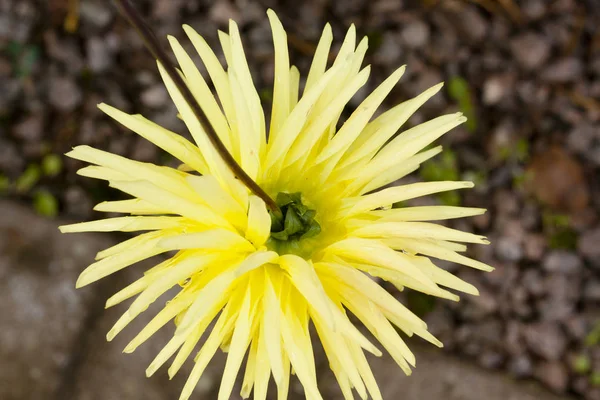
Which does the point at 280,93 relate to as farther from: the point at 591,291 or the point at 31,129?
the point at 591,291

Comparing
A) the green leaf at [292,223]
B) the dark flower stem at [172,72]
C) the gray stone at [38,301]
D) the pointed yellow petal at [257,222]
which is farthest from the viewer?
the gray stone at [38,301]

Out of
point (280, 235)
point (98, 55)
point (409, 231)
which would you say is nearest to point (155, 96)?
point (98, 55)

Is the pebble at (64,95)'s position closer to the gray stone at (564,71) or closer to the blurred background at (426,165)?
the blurred background at (426,165)

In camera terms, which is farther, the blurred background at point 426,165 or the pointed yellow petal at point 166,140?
the blurred background at point 426,165

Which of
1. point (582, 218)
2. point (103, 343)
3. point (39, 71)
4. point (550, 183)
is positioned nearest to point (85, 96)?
point (39, 71)

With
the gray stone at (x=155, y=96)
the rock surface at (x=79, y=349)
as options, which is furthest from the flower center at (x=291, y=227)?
the gray stone at (x=155, y=96)

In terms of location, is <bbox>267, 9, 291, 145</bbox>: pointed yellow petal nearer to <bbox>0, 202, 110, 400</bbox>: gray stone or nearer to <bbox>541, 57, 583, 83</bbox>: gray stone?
<bbox>0, 202, 110, 400</bbox>: gray stone
